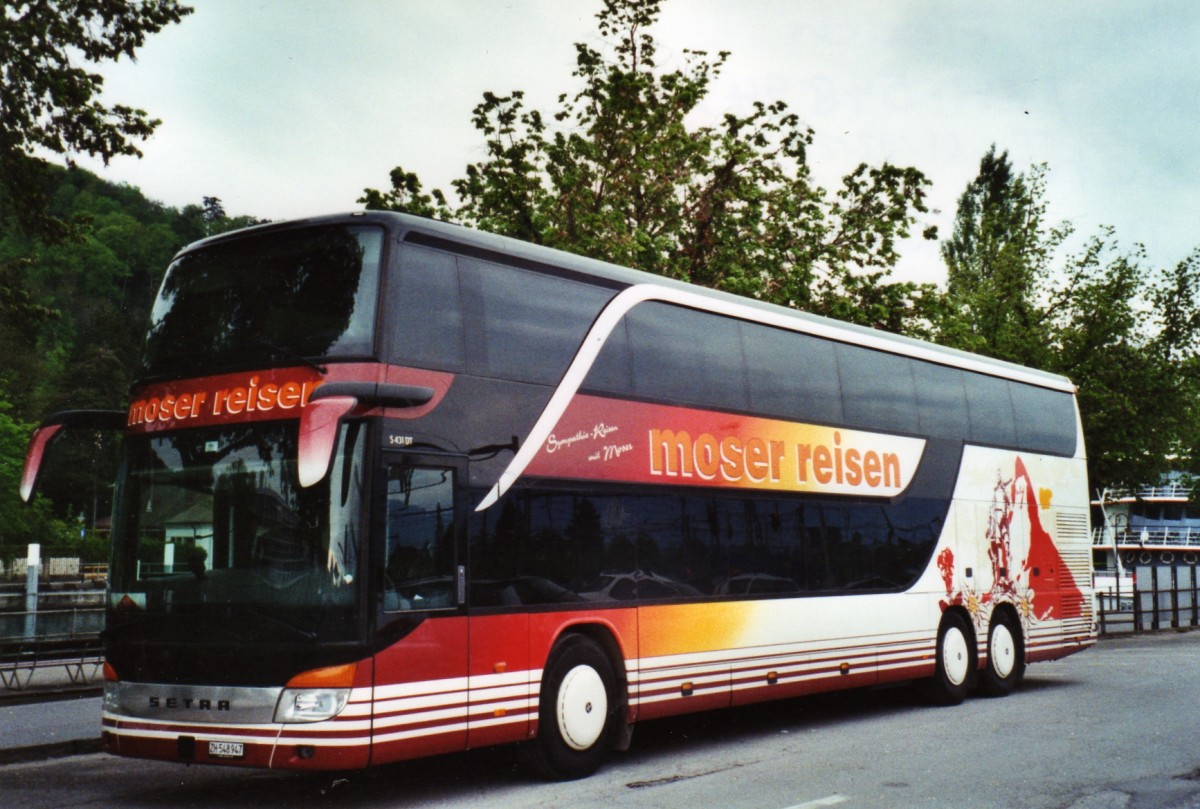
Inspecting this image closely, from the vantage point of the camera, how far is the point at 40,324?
18.8 metres

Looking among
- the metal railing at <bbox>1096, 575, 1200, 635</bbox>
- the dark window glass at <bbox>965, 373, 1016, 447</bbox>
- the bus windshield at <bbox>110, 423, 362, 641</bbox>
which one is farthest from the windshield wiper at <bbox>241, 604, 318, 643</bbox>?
the metal railing at <bbox>1096, 575, 1200, 635</bbox>

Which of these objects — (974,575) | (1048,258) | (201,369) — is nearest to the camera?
(201,369)

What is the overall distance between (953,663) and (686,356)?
6.34 meters

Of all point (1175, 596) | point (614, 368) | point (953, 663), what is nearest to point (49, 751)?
point (614, 368)

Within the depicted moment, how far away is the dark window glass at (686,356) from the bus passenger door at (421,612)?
2560 mm

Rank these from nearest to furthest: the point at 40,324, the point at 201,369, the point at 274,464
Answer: the point at 274,464 < the point at 201,369 < the point at 40,324

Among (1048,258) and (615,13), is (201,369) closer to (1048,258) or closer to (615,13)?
(615,13)

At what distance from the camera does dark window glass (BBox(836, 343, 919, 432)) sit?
15.0 metres

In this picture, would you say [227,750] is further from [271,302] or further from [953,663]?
[953,663]

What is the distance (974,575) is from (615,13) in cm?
1433

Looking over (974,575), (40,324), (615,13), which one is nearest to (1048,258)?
(615,13)

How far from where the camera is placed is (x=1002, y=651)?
1770 cm

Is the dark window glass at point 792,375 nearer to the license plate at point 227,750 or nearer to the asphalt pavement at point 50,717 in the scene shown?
the license plate at point 227,750

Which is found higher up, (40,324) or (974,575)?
(40,324)
